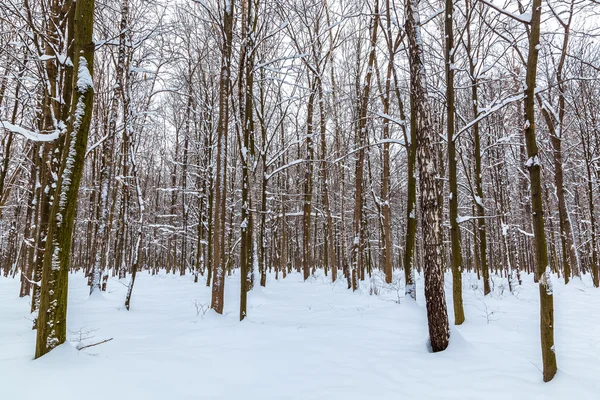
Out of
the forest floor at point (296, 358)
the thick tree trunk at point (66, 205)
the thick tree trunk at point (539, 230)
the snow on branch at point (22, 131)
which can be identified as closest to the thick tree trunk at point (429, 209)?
the forest floor at point (296, 358)

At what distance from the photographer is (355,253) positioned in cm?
1098

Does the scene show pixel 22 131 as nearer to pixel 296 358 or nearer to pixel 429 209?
pixel 296 358

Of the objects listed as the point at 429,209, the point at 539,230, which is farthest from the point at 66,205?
the point at 539,230

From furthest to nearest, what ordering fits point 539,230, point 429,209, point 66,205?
point 429,209
point 66,205
point 539,230

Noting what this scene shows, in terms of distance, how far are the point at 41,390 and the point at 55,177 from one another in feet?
13.3

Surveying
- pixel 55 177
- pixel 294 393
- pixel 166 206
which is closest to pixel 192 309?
pixel 55 177

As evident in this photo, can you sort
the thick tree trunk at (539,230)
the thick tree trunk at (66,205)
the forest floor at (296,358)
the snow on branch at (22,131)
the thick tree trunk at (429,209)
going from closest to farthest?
the forest floor at (296,358), the thick tree trunk at (539,230), the thick tree trunk at (66,205), the snow on branch at (22,131), the thick tree trunk at (429,209)

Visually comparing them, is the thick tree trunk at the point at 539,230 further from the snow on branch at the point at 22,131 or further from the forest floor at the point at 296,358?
the snow on branch at the point at 22,131

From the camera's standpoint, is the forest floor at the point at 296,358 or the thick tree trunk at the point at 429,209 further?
the thick tree trunk at the point at 429,209

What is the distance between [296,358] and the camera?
3977 mm

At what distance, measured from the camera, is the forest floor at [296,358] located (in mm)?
2984

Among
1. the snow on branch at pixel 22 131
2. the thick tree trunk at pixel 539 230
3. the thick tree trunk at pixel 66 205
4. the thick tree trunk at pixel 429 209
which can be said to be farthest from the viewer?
the thick tree trunk at pixel 429 209

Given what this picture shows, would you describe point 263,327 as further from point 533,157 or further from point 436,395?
point 533,157

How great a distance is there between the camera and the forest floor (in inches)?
117
